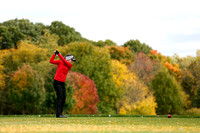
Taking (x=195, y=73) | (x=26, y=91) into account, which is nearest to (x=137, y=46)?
(x=195, y=73)

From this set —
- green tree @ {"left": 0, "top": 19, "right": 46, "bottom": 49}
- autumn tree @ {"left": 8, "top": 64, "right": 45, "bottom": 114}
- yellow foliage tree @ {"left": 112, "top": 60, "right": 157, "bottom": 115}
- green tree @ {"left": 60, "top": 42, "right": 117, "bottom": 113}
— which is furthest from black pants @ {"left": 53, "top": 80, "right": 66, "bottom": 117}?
yellow foliage tree @ {"left": 112, "top": 60, "right": 157, "bottom": 115}

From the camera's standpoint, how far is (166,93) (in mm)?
81125

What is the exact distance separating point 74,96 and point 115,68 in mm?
17970

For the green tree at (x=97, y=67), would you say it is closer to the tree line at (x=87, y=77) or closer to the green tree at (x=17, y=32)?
the tree line at (x=87, y=77)

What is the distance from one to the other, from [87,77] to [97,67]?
446cm

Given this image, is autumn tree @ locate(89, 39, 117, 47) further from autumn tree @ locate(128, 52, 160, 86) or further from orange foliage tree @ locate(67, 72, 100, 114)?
orange foliage tree @ locate(67, 72, 100, 114)

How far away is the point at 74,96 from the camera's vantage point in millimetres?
63438

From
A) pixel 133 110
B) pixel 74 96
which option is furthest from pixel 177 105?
pixel 74 96

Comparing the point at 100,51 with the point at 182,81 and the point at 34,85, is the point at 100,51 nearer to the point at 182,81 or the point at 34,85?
the point at 34,85

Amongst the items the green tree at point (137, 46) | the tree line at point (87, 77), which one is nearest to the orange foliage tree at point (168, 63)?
the tree line at point (87, 77)

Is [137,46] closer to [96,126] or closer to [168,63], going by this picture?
[168,63]

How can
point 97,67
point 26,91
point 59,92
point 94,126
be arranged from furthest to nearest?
point 97,67 < point 26,91 < point 59,92 < point 94,126

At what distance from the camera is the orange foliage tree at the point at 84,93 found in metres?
64.2

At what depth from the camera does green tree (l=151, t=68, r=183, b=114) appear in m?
80.0
